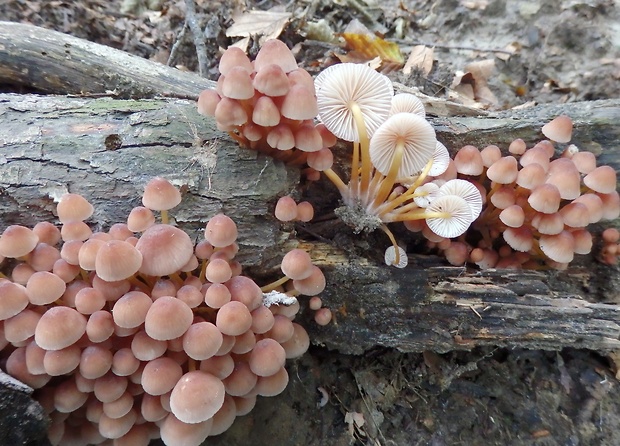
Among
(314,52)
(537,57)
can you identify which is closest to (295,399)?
(314,52)

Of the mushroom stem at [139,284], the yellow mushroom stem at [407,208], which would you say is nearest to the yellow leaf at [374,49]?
the yellow mushroom stem at [407,208]

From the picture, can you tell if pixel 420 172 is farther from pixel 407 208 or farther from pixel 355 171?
pixel 355 171

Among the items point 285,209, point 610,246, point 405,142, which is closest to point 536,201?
point 405,142

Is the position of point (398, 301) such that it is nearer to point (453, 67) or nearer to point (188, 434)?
point (188, 434)

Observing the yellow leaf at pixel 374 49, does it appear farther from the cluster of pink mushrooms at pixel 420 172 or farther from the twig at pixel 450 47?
the cluster of pink mushrooms at pixel 420 172

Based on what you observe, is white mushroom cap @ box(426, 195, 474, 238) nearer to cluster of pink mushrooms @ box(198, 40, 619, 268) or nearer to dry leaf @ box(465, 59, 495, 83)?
cluster of pink mushrooms @ box(198, 40, 619, 268)

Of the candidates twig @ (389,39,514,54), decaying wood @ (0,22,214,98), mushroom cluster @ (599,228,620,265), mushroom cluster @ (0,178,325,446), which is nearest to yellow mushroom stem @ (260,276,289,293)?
mushroom cluster @ (0,178,325,446)
